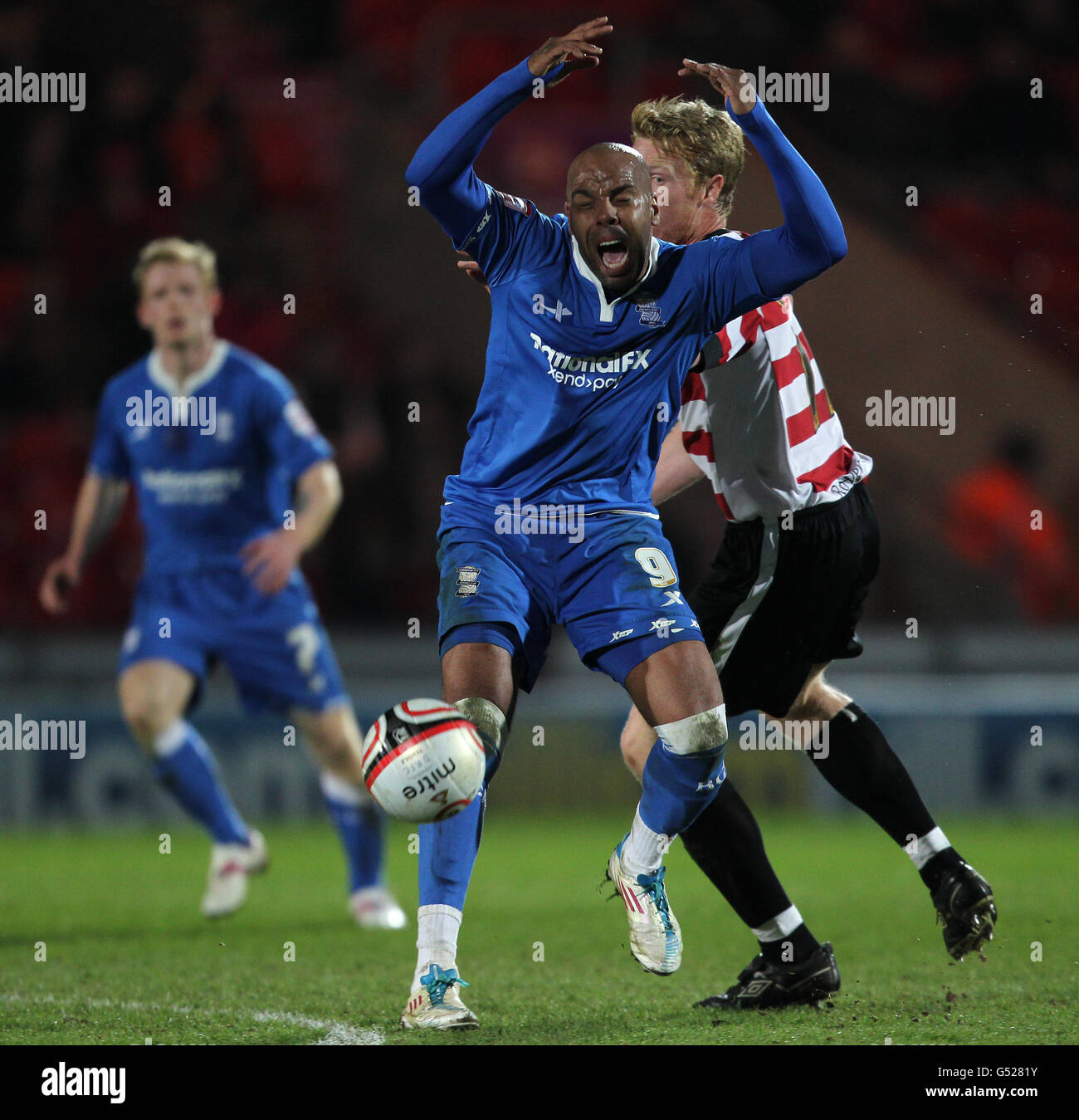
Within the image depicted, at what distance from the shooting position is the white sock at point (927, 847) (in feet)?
13.9

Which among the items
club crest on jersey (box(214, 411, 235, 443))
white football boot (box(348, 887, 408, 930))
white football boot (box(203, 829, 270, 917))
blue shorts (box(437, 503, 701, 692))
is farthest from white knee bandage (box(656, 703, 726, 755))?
club crest on jersey (box(214, 411, 235, 443))

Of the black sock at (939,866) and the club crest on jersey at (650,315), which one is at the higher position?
the club crest on jersey at (650,315)

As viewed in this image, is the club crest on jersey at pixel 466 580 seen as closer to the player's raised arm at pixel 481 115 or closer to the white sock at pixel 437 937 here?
the white sock at pixel 437 937

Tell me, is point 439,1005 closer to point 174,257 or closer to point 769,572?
point 769,572

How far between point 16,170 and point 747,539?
9054mm

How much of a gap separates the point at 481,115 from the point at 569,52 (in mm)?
248

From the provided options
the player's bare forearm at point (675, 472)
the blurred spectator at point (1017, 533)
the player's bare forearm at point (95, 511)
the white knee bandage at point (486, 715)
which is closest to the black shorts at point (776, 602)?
the player's bare forearm at point (675, 472)

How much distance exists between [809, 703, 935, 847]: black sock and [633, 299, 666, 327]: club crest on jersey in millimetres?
1316

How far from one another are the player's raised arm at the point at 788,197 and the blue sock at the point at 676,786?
116cm

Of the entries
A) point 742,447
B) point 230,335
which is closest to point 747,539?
point 742,447

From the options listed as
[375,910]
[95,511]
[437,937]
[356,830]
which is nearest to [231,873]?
[356,830]

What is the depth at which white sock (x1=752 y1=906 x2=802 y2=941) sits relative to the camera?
164 inches

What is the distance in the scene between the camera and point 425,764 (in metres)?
3.39
